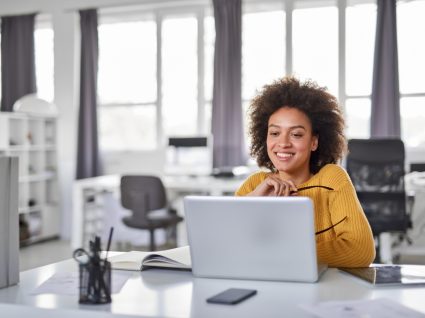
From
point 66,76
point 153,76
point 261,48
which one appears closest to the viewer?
point 261,48

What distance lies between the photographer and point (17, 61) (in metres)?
6.96

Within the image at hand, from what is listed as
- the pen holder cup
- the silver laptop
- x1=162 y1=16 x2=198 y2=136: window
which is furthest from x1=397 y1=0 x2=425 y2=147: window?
the pen holder cup

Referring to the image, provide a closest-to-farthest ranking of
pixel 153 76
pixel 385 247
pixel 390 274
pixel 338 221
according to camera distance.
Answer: pixel 390 274 < pixel 338 221 < pixel 385 247 < pixel 153 76

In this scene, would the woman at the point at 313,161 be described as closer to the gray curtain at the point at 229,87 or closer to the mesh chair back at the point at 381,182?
the mesh chair back at the point at 381,182

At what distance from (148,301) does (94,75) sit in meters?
5.65

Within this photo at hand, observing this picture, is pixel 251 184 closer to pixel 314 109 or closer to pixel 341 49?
pixel 314 109

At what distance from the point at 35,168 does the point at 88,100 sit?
0.97m

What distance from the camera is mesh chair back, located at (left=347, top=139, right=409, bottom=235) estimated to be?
161 inches

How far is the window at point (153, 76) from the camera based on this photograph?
21.5 feet

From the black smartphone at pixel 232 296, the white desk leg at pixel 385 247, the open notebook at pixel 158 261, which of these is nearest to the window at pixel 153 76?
the white desk leg at pixel 385 247

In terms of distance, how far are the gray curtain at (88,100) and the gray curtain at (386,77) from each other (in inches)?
120

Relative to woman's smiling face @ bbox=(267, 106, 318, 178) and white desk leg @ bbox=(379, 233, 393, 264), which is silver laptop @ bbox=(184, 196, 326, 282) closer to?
woman's smiling face @ bbox=(267, 106, 318, 178)

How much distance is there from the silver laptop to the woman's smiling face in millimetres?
523

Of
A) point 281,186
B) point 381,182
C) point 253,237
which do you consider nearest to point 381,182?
point 381,182
